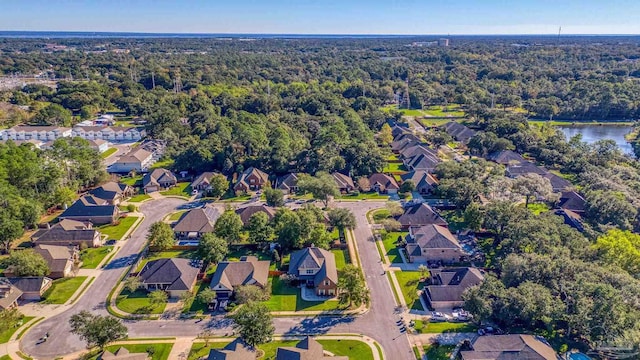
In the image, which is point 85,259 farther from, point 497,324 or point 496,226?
point 496,226

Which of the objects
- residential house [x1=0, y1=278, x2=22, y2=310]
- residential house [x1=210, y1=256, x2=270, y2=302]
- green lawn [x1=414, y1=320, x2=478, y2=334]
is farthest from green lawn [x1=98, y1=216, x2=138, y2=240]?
green lawn [x1=414, y1=320, x2=478, y2=334]

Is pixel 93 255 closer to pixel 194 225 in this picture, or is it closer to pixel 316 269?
pixel 194 225

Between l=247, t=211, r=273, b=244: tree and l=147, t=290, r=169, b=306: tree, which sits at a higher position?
l=247, t=211, r=273, b=244: tree

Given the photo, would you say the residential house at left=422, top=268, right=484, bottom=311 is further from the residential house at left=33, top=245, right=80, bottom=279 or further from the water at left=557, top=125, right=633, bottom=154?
the water at left=557, top=125, right=633, bottom=154

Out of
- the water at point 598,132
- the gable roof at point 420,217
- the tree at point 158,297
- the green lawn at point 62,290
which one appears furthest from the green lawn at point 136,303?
the water at point 598,132

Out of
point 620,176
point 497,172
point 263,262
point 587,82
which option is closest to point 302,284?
point 263,262

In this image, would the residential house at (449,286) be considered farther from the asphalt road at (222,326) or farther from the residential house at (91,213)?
the residential house at (91,213)

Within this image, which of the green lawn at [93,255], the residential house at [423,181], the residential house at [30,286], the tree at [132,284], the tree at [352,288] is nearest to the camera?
the tree at [352,288]
